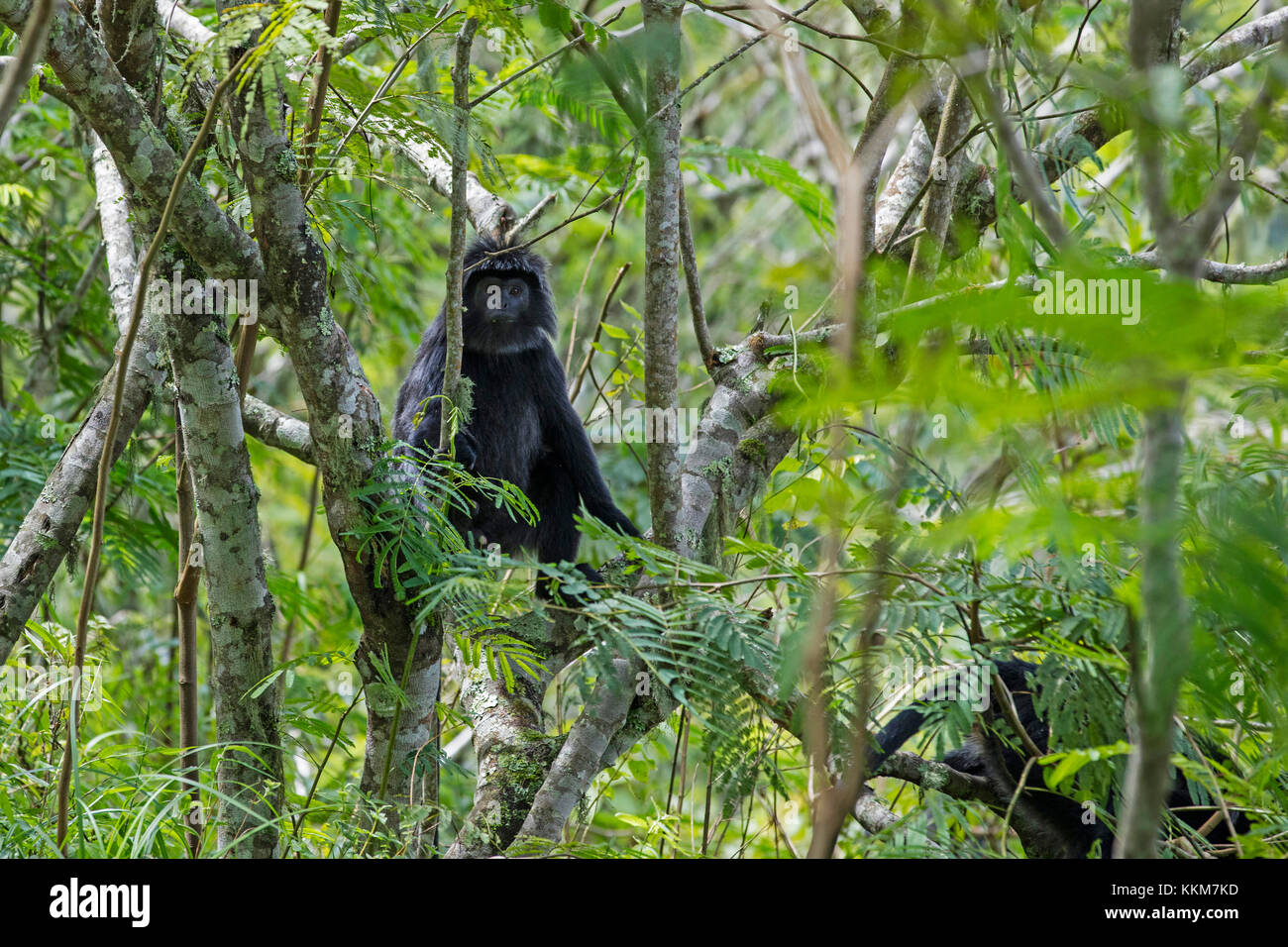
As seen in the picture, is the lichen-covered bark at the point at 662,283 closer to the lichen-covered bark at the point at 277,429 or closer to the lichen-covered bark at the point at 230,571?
the lichen-covered bark at the point at 230,571

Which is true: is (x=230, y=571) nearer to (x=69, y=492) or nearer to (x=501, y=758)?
(x=69, y=492)

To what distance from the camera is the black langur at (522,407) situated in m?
4.50

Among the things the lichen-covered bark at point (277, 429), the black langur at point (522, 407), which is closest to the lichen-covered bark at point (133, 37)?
the lichen-covered bark at point (277, 429)

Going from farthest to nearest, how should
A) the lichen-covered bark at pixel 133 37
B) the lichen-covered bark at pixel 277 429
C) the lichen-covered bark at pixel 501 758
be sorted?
the lichen-covered bark at pixel 277 429 < the lichen-covered bark at pixel 501 758 < the lichen-covered bark at pixel 133 37

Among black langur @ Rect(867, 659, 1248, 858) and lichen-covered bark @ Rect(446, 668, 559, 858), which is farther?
black langur @ Rect(867, 659, 1248, 858)

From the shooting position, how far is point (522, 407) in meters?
4.71

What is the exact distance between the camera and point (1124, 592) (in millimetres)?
1697

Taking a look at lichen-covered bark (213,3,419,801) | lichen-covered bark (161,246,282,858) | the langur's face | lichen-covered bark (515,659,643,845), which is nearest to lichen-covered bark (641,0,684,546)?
lichen-covered bark (515,659,643,845)

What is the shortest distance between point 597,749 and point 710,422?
1.16 meters

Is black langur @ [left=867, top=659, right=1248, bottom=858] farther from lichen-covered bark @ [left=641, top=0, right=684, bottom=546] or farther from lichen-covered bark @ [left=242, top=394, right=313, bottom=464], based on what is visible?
lichen-covered bark @ [left=242, top=394, right=313, bottom=464]

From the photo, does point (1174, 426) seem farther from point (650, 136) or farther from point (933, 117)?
point (933, 117)

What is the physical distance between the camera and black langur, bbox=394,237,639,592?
4500 mm

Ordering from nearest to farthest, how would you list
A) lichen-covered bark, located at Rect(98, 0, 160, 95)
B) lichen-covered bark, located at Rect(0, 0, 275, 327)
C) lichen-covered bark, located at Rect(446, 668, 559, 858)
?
lichen-covered bark, located at Rect(0, 0, 275, 327), lichen-covered bark, located at Rect(98, 0, 160, 95), lichen-covered bark, located at Rect(446, 668, 559, 858)
